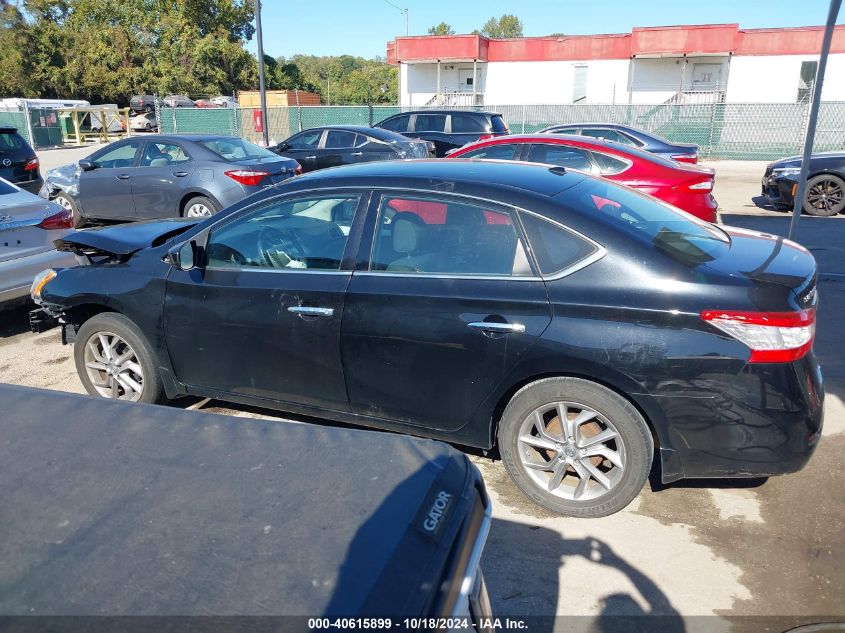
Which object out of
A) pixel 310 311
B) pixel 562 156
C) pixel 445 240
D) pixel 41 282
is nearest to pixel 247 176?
pixel 562 156

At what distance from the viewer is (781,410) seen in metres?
3.04

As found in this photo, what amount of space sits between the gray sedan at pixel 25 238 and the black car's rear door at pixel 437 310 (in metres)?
4.12

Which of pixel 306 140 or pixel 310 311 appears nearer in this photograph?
pixel 310 311

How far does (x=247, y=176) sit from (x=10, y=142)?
525cm

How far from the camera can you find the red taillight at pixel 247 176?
33.1 feet

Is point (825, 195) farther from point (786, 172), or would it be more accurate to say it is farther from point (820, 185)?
point (786, 172)

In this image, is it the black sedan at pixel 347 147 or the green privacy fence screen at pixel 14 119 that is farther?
the green privacy fence screen at pixel 14 119

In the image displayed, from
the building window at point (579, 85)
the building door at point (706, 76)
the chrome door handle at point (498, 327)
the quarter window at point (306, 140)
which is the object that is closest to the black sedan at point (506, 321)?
the chrome door handle at point (498, 327)

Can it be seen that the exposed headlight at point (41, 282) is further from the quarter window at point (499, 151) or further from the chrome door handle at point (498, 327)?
the quarter window at point (499, 151)

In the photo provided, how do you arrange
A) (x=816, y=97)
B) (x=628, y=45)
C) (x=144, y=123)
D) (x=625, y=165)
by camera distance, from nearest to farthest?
(x=816, y=97), (x=625, y=165), (x=628, y=45), (x=144, y=123)

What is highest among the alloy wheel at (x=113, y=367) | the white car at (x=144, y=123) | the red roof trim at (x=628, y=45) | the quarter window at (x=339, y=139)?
the red roof trim at (x=628, y=45)

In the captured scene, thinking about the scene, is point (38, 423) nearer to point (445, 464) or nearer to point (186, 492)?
point (186, 492)

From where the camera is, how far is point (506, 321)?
3.31 metres

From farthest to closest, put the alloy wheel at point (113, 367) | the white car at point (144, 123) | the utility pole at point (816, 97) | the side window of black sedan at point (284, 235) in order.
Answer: the white car at point (144, 123) < the utility pole at point (816, 97) < the alloy wheel at point (113, 367) < the side window of black sedan at point (284, 235)
